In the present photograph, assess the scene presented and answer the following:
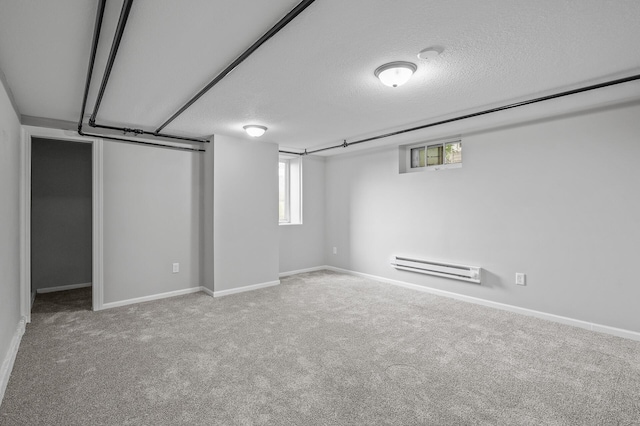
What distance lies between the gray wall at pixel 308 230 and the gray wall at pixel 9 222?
3.47 m

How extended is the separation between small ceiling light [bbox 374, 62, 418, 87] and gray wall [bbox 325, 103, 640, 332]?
2209 millimetres

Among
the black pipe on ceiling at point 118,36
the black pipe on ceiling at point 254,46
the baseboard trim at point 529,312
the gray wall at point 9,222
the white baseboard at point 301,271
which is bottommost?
the baseboard trim at point 529,312

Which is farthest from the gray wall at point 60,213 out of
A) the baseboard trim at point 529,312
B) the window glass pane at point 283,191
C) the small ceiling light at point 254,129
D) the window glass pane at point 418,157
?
the window glass pane at point 418,157

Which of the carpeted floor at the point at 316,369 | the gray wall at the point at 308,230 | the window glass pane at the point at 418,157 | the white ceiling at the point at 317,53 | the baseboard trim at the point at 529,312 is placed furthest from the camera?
the gray wall at the point at 308,230

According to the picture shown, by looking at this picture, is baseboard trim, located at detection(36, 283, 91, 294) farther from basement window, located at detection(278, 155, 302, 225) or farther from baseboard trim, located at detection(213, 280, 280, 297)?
basement window, located at detection(278, 155, 302, 225)

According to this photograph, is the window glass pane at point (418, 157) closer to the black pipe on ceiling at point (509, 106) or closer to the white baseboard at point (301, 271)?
the black pipe on ceiling at point (509, 106)

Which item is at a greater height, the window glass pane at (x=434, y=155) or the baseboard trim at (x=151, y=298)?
the window glass pane at (x=434, y=155)

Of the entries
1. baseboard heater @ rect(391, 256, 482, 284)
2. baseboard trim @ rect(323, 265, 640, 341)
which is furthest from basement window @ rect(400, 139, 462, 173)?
baseboard trim @ rect(323, 265, 640, 341)

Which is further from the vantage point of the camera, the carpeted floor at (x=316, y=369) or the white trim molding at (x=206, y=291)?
the white trim molding at (x=206, y=291)

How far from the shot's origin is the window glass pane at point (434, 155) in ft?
15.5

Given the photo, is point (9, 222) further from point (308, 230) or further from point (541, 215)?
point (541, 215)


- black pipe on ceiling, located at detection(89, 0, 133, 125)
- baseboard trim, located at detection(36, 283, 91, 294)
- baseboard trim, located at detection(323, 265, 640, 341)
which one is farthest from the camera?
baseboard trim, located at detection(36, 283, 91, 294)

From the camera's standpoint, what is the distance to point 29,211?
3.40 metres

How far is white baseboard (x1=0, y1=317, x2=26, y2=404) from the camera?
2160mm
